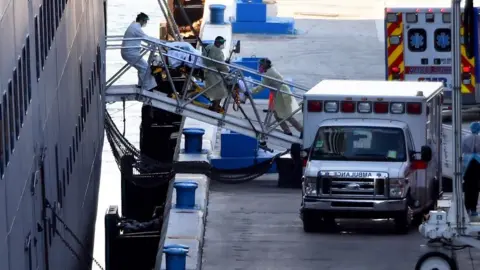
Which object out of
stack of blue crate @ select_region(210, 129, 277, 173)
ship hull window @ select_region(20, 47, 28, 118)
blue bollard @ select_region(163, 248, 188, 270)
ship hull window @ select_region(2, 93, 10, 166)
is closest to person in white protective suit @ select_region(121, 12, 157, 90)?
stack of blue crate @ select_region(210, 129, 277, 173)

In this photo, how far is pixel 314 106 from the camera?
2359 centimetres

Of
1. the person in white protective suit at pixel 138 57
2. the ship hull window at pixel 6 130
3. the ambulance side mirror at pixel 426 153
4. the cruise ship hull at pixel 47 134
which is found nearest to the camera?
the ship hull window at pixel 6 130

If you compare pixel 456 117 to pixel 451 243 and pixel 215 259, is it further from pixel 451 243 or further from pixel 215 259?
pixel 215 259

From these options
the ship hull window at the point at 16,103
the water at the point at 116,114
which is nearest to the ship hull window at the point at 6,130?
the ship hull window at the point at 16,103

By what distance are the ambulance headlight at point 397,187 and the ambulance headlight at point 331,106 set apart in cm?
162

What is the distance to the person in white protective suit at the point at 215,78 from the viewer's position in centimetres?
2816

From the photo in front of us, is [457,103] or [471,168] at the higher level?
[457,103]

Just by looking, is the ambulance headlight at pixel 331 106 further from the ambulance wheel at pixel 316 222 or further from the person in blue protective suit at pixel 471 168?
the person in blue protective suit at pixel 471 168

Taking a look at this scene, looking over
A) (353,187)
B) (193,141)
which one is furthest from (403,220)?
(193,141)

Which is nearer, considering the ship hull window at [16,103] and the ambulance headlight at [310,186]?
the ship hull window at [16,103]

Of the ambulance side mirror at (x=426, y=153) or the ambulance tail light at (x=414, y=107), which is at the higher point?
the ambulance tail light at (x=414, y=107)

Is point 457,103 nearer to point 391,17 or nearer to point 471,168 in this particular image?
point 471,168

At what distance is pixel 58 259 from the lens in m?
20.9

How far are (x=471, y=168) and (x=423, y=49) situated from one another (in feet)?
36.4
